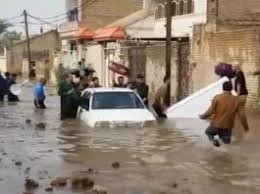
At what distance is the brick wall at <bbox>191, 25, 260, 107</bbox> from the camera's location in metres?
22.6

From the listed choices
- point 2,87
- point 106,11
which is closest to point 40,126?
point 2,87

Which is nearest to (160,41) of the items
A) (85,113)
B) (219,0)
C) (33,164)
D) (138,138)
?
(219,0)

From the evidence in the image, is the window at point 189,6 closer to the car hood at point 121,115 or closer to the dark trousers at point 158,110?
the dark trousers at point 158,110

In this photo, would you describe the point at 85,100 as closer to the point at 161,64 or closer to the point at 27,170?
the point at 27,170

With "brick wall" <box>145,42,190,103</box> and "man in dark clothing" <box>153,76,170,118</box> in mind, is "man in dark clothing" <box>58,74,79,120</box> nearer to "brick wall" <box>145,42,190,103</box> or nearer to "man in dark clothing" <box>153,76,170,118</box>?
"man in dark clothing" <box>153,76,170,118</box>

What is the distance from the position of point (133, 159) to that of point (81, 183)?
9.64 feet

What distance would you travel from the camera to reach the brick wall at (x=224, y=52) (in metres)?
22.6

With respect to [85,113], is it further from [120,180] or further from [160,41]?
[160,41]

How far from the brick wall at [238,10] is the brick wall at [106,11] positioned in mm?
18927

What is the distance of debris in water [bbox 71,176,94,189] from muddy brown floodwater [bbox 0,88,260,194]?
148mm

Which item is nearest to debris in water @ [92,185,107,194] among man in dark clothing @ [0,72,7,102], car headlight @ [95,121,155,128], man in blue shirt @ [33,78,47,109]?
car headlight @ [95,121,155,128]

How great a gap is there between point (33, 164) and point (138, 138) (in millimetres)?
4180

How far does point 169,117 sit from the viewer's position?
21.5 m

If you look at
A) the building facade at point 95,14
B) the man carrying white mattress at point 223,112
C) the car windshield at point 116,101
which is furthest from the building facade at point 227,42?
the building facade at point 95,14
